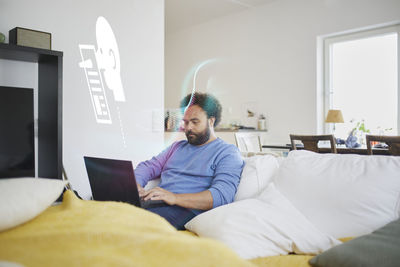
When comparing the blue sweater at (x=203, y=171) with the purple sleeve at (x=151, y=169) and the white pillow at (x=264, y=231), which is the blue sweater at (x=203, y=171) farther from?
the white pillow at (x=264, y=231)

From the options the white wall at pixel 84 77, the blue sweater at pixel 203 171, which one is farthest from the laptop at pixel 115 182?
the white wall at pixel 84 77

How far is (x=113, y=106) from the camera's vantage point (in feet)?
9.24

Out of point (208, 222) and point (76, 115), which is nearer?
point (208, 222)

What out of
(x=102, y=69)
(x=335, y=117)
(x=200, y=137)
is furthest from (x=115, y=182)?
(x=335, y=117)

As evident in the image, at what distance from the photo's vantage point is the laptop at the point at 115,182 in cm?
145

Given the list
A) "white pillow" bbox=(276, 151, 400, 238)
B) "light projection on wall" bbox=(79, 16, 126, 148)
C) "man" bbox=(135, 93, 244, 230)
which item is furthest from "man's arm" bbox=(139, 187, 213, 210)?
"light projection on wall" bbox=(79, 16, 126, 148)

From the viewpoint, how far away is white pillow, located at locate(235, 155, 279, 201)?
1.64 meters

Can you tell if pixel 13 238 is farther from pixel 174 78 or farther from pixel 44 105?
pixel 174 78

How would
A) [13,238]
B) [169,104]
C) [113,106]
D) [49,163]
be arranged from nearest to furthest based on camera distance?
1. [13,238]
2. [49,163]
3. [113,106]
4. [169,104]

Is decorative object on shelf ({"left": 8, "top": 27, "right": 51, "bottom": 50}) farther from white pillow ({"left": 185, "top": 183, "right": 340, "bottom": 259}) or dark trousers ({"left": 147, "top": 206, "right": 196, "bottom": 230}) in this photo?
white pillow ({"left": 185, "top": 183, "right": 340, "bottom": 259})

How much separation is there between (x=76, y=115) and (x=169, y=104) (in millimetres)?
4110

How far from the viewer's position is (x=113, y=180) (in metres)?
1.55

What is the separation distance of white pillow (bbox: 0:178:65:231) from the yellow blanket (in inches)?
1.3

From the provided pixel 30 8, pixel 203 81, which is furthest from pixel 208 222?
pixel 203 81
